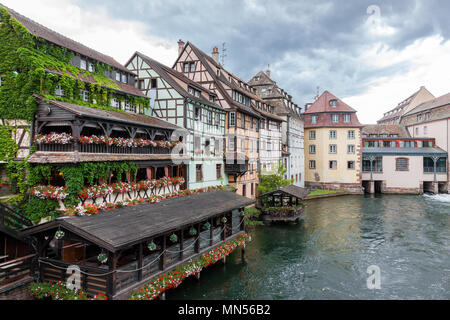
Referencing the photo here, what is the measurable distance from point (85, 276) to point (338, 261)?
15040 mm

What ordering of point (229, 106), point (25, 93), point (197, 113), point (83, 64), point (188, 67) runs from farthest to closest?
1. point (188, 67)
2. point (229, 106)
3. point (197, 113)
4. point (83, 64)
5. point (25, 93)

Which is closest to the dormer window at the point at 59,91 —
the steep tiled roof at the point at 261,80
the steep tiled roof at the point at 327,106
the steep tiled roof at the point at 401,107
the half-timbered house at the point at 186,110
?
the half-timbered house at the point at 186,110

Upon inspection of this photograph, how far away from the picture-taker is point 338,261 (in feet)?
61.5

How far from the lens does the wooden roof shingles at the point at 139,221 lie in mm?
10445

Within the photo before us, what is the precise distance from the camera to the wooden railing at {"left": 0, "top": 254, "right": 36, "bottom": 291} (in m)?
11.3

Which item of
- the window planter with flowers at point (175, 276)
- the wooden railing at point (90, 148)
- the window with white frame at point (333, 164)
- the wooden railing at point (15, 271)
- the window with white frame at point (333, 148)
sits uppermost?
the window with white frame at point (333, 148)

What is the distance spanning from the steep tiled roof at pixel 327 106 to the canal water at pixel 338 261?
22.6 meters

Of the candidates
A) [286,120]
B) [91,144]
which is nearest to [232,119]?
[286,120]

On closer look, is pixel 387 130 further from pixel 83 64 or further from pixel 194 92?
pixel 83 64

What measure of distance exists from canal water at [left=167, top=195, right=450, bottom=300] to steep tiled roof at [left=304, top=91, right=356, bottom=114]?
22.6 m

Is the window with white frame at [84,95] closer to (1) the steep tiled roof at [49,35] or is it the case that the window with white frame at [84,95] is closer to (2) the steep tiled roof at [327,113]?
(1) the steep tiled roof at [49,35]

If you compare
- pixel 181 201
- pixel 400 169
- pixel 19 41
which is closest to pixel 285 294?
pixel 181 201

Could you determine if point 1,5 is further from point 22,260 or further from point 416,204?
point 416,204

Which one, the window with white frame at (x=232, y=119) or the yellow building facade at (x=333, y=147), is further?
the yellow building facade at (x=333, y=147)
